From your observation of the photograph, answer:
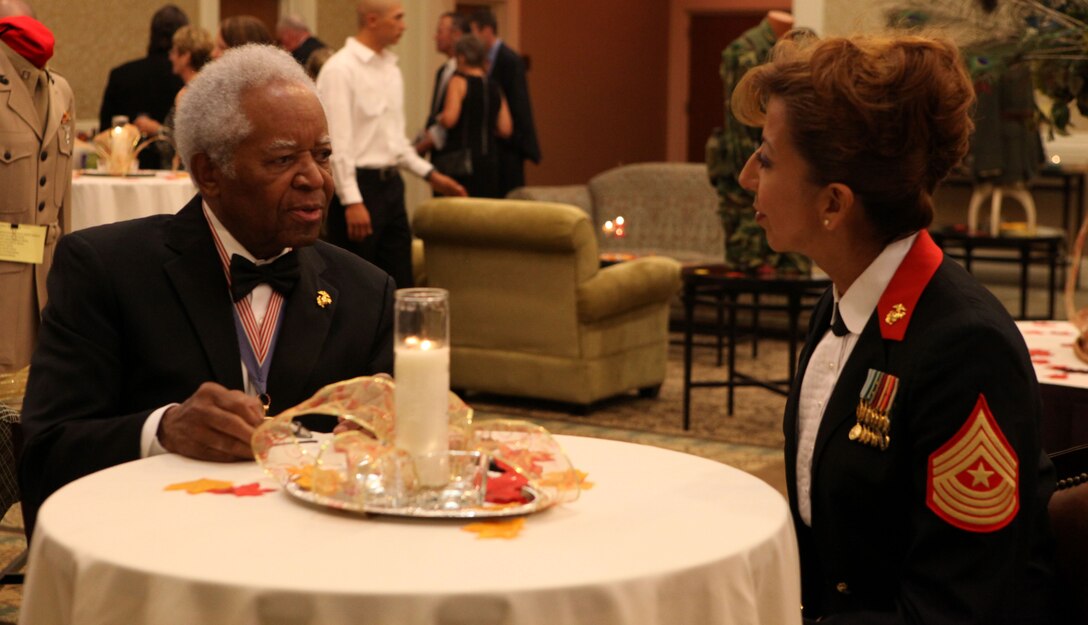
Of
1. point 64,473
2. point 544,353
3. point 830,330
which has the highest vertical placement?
point 830,330

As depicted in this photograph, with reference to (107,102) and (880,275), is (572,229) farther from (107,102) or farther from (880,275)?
(880,275)

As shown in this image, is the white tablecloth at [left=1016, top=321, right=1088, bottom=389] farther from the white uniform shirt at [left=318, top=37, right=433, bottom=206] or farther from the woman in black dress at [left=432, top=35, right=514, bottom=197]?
the woman in black dress at [left=432, top=35, right=514, bottom=197]

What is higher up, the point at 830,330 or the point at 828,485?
the point at 830,330

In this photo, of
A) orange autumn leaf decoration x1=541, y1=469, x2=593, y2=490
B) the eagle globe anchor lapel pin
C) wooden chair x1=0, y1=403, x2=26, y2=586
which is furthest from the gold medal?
wooden chair x1=0, y1=403, x2=26, y2=586

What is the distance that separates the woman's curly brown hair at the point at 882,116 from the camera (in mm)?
1841

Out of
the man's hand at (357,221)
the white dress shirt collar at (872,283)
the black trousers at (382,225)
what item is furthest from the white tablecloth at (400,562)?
the black trousers at (382,225)

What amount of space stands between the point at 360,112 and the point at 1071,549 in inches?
199

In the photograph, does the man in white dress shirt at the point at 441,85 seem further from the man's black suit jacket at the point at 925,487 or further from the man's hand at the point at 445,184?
the man's black suit jacket at the point at 925,487

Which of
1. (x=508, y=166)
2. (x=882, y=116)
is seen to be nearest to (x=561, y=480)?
(x=882, y=116)

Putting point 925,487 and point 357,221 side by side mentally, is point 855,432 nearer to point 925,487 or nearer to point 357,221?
point 925,487

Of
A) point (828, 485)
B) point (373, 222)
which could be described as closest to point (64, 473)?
point (828, 485)

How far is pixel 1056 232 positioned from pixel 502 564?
25.8 feet

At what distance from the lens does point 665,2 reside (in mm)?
15383

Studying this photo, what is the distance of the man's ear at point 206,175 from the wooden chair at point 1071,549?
4.48 ft
